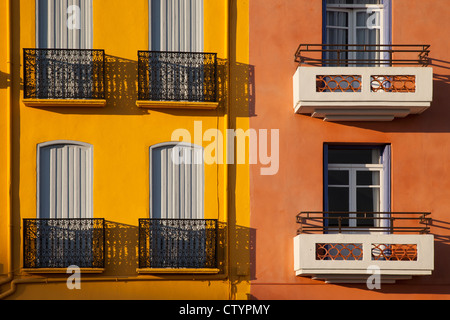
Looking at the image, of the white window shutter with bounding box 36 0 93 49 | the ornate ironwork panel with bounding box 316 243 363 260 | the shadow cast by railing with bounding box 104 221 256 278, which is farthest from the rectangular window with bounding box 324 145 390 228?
the white window shutter with bounding box 36 0 93 49

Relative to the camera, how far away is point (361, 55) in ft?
57.3

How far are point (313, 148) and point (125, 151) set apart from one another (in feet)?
13.1

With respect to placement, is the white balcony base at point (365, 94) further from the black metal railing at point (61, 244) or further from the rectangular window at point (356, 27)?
the black metal railing at point (61, 244)

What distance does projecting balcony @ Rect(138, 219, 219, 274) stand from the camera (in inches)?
637

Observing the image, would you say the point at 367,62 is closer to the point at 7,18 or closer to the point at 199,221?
the point at 199,221

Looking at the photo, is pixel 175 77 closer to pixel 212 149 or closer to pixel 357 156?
pixel 212 149

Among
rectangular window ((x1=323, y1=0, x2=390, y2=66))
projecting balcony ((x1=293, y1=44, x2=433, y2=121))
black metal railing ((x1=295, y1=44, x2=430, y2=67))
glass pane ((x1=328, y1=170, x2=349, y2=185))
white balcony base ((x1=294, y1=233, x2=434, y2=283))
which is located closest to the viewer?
white balcony base ((x1=294, y1=233, x2=434, y2=283))

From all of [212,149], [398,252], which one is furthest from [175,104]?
[398,252]

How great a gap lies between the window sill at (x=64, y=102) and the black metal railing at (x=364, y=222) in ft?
15.8

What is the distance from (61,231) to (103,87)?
3129 mm

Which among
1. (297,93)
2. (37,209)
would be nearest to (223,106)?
(297,93)

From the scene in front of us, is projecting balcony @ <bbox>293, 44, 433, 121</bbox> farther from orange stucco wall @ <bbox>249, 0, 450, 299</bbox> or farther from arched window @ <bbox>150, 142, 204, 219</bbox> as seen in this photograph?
arched window @ <bbox>150, 142, 204, 219</bbox>

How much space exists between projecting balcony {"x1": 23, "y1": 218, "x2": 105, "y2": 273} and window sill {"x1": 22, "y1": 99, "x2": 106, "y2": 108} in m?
2.40

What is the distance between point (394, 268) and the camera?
15.7 meters
